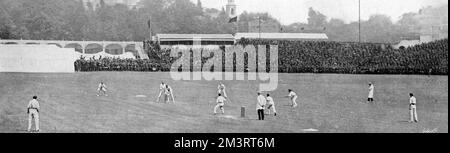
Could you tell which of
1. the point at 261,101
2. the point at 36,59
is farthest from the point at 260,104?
the point at 36,59

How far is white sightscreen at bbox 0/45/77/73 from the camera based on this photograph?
3553 centimetres

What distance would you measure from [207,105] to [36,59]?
14.7 meters

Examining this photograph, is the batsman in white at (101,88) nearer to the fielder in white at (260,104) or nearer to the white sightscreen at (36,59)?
the white sightscreen at (36,59)

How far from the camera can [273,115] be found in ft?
79.6

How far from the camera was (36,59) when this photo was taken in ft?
122

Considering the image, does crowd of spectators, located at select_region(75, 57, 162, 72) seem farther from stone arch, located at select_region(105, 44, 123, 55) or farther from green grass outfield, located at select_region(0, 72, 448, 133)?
stone arch, located at select_region(105, 44, 123, 55)

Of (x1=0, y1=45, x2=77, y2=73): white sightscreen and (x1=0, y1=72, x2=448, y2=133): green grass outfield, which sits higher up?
(x1=0, y1=45, x2=77, y2=73): white sightscreen

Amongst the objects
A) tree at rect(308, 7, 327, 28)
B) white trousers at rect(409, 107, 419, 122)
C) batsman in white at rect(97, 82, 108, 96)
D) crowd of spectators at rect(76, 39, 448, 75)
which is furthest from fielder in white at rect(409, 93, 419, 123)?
tree at rect(308, 7, 327, 28)

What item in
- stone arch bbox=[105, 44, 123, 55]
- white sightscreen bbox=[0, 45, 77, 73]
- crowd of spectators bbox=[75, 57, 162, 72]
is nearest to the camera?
white sightscreen bbox=[0, 45, 77, 73]

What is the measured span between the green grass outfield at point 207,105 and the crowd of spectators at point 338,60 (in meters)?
2.82

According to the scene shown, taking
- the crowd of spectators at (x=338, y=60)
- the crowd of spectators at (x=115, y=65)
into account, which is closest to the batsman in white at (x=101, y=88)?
the crowd of spectators at (x=115, y=65)

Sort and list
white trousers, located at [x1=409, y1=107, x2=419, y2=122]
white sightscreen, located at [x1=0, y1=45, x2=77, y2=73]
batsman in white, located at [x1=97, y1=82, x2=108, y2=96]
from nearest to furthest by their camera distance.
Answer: white trousers, located at [x1=409, y1=107, x2=419, y2=122]
batsman in white, located at [x1=97, y1=82, x2=108, y2=96]
white sightscreen, located at [x1=0, y1=45, x2=77, y2=73]

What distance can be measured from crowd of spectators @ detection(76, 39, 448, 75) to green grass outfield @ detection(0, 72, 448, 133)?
282 centimetres
